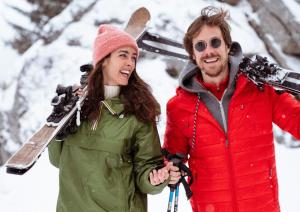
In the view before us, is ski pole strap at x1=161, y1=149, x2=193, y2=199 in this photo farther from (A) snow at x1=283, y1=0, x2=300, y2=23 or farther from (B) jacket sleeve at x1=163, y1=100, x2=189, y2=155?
(A) snow at x1=283, y1=0, x2=300, y2=23

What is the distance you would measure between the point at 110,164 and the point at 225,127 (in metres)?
0.92

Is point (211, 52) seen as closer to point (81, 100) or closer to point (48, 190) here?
point (81, 100)

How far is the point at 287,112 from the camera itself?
300 centimetres

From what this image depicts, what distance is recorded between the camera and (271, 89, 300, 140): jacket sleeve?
116 inches

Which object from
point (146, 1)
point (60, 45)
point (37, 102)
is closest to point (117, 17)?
point (146, 1)

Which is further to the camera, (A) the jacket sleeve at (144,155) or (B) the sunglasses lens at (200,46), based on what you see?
(B) the sunglasses lens at (200,46)

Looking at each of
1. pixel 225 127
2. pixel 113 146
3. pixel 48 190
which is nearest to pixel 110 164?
pixel 113 146

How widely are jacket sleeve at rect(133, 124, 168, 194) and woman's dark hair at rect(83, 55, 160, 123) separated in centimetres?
10

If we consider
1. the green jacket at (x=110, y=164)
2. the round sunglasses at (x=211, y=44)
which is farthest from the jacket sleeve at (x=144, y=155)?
the round sunglasses at (x=211, y=44)

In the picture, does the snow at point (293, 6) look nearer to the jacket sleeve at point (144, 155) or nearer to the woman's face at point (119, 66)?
the woman's face at point (119, 66)

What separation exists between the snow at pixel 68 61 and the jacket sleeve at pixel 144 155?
463 centimetres

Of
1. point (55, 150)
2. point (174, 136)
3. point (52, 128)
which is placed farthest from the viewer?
point (174, 136)

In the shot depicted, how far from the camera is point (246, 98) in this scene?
3057 mm

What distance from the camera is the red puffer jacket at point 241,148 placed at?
2.97 m
